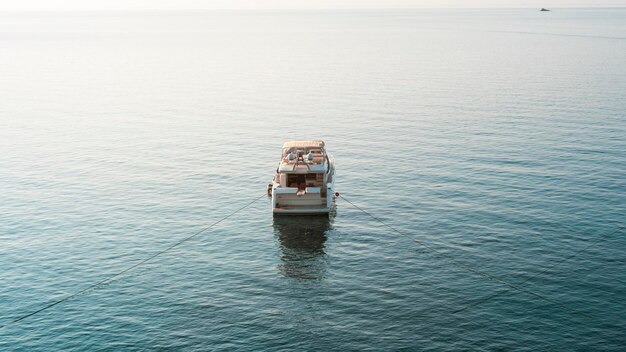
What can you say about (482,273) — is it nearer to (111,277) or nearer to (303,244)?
(303,244)

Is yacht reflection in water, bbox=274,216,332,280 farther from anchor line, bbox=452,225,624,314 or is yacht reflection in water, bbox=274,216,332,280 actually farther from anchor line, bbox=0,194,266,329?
anchor line, bbox=452,225,624,314

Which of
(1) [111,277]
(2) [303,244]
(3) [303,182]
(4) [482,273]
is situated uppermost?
(3) [303,182]

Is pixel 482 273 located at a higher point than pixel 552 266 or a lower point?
lower

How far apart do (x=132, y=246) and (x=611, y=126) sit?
Answer: 79.4 meters

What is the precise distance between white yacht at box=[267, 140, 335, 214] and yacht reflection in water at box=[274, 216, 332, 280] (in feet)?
3.77

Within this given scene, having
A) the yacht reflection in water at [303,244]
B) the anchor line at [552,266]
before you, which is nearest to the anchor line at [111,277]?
the yacht reflection in water at [303,244]

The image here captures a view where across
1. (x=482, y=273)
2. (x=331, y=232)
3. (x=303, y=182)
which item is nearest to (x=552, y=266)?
(x=482, y=273)

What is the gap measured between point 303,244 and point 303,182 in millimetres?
12906

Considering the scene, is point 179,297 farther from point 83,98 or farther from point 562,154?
point 83,98

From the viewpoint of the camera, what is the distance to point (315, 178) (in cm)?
7962

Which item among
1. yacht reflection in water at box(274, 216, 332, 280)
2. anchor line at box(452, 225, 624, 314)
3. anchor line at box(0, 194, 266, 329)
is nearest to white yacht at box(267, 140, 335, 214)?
yacht reflection in water at box(274, 216, 332, 280)

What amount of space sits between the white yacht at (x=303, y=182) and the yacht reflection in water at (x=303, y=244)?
1150 millimetres

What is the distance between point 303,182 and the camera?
80.4m

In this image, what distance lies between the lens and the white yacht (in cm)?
7581
